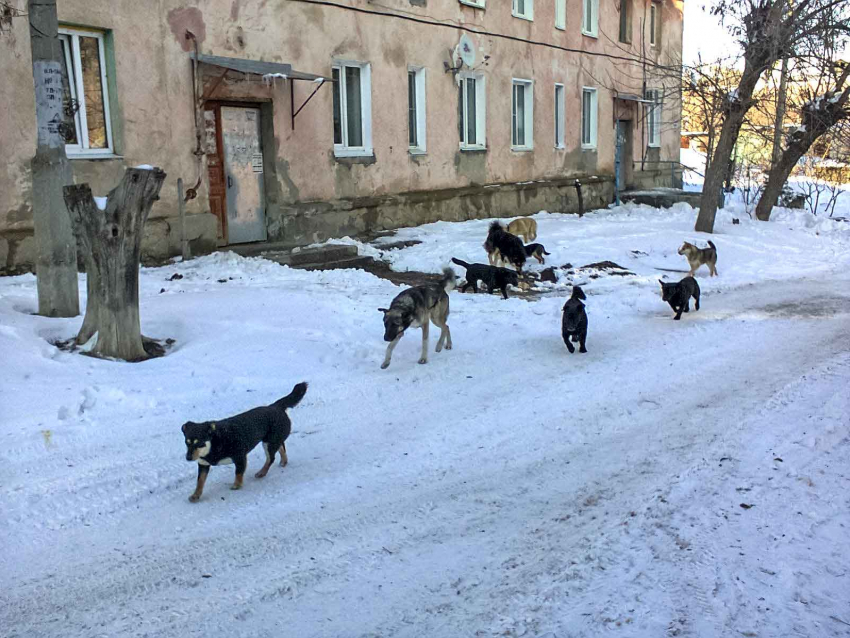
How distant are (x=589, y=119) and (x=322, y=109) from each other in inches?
505

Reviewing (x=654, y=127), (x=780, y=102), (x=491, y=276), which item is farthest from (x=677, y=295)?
(x=654, y=127)

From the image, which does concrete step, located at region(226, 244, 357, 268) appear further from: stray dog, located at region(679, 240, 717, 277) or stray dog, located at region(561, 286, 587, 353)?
stray dog, located at region(561, 286, 587, 353)

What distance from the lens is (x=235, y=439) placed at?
481cm

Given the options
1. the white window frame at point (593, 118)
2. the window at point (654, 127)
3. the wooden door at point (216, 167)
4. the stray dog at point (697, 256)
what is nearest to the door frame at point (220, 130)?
the wooden door at point (216, 167)

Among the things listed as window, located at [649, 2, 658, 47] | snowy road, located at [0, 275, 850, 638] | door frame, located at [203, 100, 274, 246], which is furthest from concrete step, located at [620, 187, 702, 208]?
snowy road, located at [0, 275, 850, 638]

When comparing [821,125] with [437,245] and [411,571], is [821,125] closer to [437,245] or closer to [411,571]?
[437,245]

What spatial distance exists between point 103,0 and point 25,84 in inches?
69.5

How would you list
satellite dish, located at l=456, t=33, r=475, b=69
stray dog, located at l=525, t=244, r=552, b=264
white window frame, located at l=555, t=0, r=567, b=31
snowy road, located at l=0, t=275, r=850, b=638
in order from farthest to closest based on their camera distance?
white window frame, located at l=555, t=0, r=567, b=31, satellite dish, located at l=456, t=33, r=475, b=69, stray dog, located at l=525, t=244, r=552, b=264, snowy road, located at l=0, t=275, r=850, b=638

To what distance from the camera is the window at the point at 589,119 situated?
25.5m

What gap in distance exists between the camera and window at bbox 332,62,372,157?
16234 mm

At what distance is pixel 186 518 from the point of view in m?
4.61

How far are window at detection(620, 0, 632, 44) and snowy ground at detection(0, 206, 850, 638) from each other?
19617mm

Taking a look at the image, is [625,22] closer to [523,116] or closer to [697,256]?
[523,116]

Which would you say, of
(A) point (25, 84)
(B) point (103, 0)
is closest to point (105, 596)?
(A) point (25, 84)
